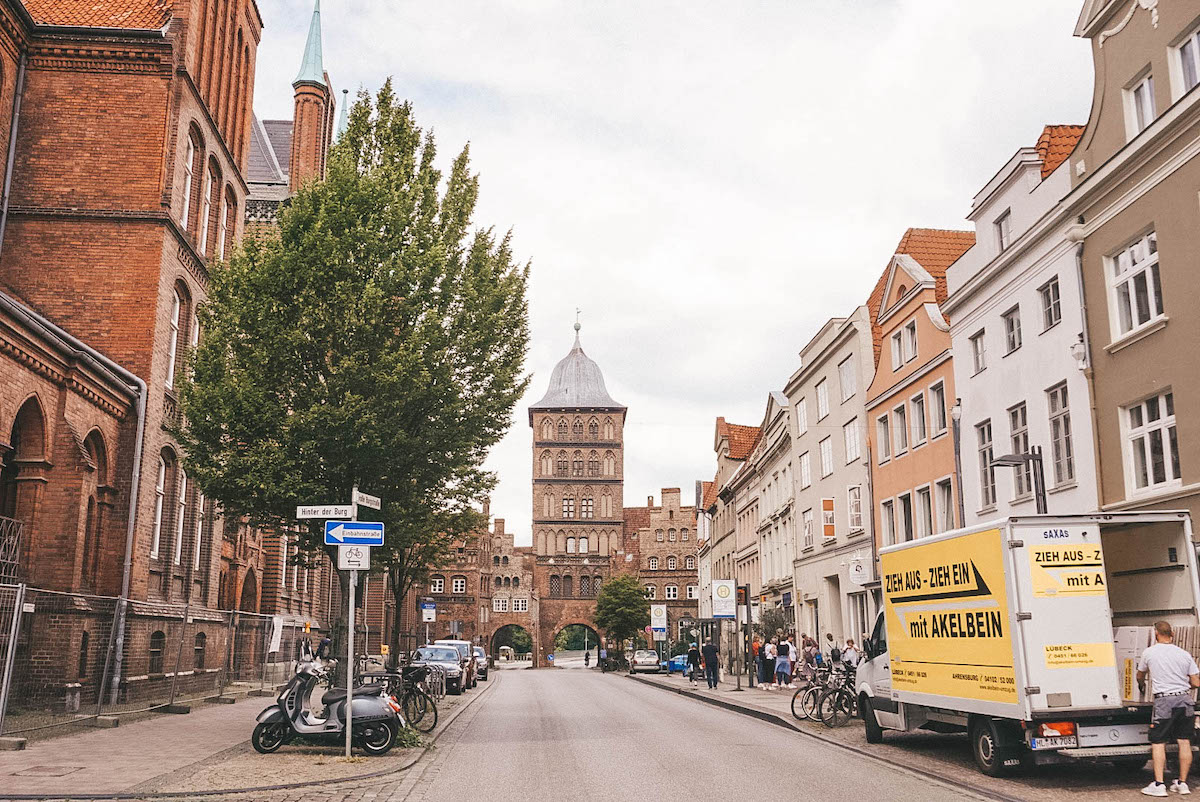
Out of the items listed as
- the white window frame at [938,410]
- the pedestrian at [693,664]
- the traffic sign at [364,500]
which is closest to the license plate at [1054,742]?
the traffic sign at [364,500]

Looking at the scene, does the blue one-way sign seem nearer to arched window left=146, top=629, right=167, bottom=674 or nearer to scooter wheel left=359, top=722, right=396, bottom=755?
scooter wheel left=359, top=722, right=396, bottom=755

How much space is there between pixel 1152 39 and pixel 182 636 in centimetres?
2075

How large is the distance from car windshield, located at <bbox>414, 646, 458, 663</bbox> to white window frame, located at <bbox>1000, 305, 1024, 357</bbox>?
19.2 meters

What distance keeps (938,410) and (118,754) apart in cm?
2014

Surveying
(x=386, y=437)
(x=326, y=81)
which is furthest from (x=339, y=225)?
(x=326, y=81)

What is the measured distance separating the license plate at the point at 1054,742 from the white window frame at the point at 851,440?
21.9 meters

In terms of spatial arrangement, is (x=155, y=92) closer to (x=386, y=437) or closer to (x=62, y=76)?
(x=62, y=76)

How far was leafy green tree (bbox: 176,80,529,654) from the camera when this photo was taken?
16469 millimetres

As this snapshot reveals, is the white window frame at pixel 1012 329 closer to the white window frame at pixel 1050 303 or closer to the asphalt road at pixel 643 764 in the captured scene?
the white window frame at pixel 1050 303

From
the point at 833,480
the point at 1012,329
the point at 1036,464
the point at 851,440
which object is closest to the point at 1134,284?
the point at 1036,464

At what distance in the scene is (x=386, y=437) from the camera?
16.7 m

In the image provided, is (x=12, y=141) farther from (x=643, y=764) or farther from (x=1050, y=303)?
(x=1050, y=303)

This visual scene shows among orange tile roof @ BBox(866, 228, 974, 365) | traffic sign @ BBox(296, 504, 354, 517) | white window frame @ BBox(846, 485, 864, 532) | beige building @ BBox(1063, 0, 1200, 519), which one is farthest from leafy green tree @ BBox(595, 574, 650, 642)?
traffic sign @ BBox(296, 504, 354, 517)

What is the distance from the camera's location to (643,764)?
13.5 metres
